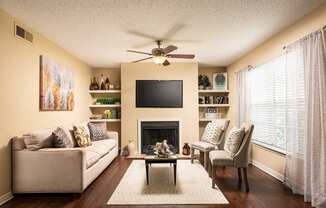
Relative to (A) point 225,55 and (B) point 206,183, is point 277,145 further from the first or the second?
(A) point 225,55

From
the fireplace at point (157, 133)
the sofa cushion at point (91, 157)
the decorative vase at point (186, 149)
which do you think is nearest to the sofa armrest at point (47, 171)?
the sofa cushion at point (91, 157)

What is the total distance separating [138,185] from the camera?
134 inches

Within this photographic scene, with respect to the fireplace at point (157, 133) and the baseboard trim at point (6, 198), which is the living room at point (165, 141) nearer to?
the baseboard trim at point (6, 198)

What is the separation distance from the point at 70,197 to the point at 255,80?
4.17m

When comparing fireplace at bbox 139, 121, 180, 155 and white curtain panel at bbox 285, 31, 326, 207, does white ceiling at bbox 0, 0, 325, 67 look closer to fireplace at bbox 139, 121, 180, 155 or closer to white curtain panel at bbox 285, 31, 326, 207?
white curtain panel at bbox 285, 31, 326, 207

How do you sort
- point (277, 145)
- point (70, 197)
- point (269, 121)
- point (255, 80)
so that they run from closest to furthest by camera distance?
point (70, 197), point (277, 145), point (269, 121), point (255, 80)

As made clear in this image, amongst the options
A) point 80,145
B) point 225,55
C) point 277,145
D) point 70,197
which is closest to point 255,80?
point 225,55

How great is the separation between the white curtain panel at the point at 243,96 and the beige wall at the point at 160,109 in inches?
44.9

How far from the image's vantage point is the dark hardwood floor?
2.73 metres

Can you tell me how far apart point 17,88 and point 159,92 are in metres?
3.46

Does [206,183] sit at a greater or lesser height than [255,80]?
lesser

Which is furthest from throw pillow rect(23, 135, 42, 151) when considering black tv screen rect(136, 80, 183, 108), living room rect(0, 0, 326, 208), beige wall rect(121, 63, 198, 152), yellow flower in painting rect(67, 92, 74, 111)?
black tv screen rect(136, 80, 183, 108)

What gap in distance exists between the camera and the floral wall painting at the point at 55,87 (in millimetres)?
3699

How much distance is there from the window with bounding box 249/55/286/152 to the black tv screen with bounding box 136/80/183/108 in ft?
6.33
